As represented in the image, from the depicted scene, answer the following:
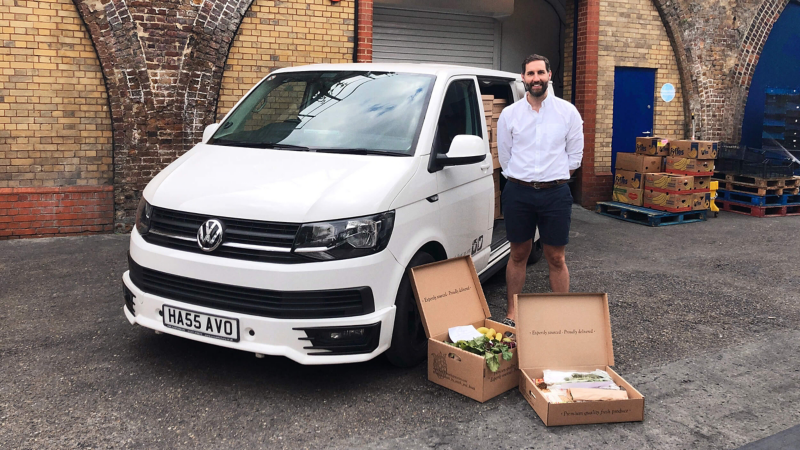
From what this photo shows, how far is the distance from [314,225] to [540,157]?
1960 millimetres

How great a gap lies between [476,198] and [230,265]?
7.09ft

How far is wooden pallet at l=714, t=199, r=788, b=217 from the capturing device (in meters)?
10.9

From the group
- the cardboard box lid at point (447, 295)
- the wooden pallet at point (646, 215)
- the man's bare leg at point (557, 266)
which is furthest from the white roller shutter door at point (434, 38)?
the cardboard box lid at point (447, 295)

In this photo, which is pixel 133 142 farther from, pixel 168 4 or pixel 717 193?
pixel 717 193

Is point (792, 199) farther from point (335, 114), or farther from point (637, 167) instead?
point (335, 114)

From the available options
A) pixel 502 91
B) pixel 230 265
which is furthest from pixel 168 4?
pixel 230 265

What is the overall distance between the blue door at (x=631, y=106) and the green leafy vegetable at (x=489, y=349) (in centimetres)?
847

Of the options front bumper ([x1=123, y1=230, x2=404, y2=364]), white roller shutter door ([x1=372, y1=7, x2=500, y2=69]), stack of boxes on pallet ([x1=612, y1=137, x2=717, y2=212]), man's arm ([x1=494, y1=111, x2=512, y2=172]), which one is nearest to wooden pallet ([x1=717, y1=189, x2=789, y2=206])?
stack of boxes on pallet ([x1=612, y1=137, x2=717, y2=212])

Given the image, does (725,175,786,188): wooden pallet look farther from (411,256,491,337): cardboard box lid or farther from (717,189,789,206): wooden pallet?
(411,256,491,337): cardboard box lid

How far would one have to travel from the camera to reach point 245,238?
3.76 m

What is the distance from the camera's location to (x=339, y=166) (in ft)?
13.5

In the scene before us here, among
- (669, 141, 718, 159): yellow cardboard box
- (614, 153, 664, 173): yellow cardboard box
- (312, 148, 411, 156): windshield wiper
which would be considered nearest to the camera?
(312, 148, 411, 156): windshield wiper

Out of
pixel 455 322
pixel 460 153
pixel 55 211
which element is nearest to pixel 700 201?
pixel 460 153

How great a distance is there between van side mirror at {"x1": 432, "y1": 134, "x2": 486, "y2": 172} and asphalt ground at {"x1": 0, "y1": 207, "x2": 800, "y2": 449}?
4.55ft
